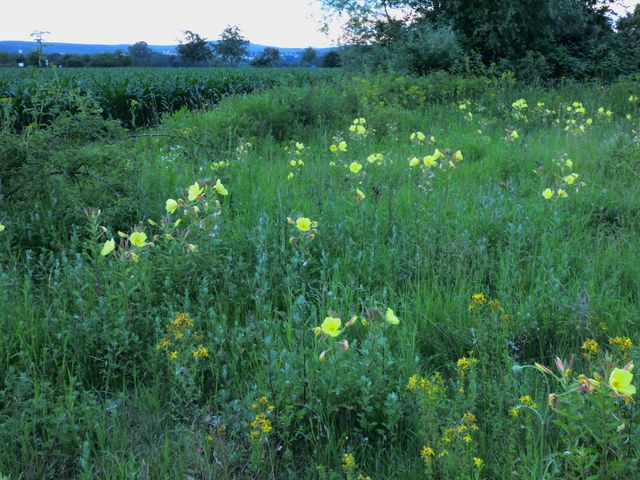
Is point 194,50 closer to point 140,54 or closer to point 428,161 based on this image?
point 140,54

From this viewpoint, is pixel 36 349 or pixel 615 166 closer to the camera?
pixel 36 349

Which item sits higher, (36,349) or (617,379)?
(617,379)

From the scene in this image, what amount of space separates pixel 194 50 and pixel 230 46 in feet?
21.6

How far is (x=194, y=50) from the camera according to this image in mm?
83125

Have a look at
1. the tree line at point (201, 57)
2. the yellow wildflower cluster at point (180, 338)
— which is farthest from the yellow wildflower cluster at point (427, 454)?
the tree line at point (201, 57)

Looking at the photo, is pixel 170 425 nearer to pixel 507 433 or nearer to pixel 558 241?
pixel 507 433

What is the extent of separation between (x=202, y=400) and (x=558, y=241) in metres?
2.72

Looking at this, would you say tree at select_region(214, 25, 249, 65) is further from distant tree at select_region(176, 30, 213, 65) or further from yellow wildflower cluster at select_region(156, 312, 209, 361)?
yellow wildflower cluster at select_region(156, 312, 209, 361)

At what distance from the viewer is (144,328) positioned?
10.1 feet

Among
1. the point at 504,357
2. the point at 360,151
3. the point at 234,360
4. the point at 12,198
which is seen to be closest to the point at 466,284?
the point at 504,357

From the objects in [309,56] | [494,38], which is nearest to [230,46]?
[309,56]

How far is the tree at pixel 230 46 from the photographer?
287ft

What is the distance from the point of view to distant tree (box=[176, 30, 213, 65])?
272 feet

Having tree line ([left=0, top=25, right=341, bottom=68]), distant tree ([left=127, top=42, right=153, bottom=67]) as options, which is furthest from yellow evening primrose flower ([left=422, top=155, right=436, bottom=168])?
distant tree ([left=127, top=42, right=153, bottom=67])
